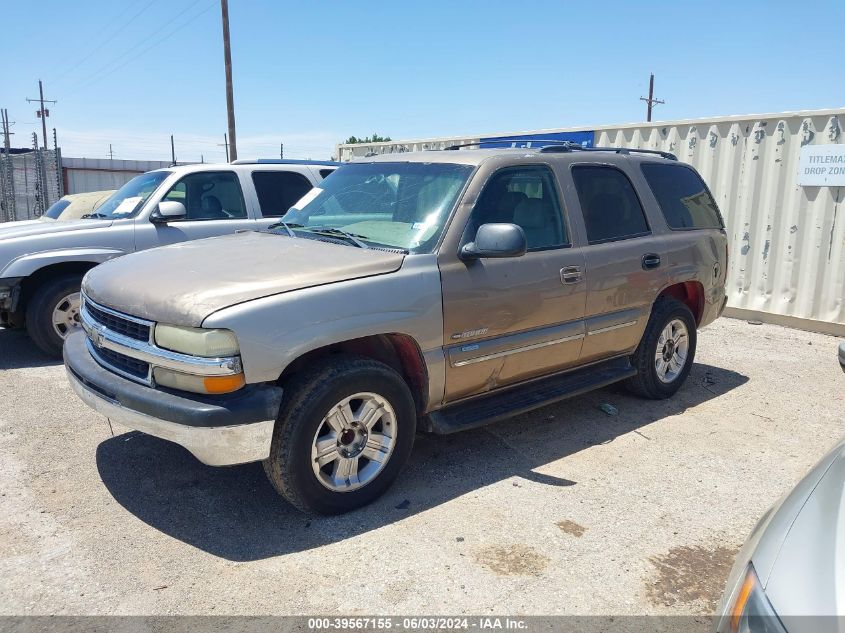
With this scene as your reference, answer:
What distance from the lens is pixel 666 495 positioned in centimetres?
394

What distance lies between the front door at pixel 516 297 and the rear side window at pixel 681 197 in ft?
4.31

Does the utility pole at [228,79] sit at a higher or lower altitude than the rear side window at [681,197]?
higher

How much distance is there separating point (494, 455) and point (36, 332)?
182 inches

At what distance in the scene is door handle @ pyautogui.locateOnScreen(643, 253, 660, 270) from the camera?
505 cm

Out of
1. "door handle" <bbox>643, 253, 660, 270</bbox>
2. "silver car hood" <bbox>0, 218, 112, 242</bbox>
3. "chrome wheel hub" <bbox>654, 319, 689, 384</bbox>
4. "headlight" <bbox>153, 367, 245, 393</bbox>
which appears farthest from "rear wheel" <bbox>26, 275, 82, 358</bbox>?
"chrome wheel hub" <bbox>654, 319, 689, 384</bbox>

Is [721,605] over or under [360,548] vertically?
over

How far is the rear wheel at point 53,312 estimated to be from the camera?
6.29m

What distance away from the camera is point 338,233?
4.13 meters

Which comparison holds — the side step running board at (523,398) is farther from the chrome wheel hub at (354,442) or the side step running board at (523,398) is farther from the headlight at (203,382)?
the headlight at (203,382)

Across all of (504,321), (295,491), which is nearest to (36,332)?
(295,491)

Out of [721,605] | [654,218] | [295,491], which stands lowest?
[295,491]

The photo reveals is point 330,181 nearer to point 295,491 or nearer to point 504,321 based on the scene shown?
point 504,321

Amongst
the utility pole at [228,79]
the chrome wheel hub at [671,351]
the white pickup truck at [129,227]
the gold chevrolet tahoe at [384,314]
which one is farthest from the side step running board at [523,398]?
the utility pole at [228,79]

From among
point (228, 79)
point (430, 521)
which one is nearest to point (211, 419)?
point (430, 521)
